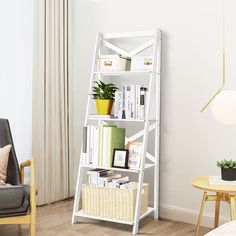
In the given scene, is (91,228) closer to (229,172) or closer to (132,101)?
(132,101)

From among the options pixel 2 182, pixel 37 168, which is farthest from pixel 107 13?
pixel 2 182

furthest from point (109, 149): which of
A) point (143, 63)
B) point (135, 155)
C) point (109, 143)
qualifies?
point (143, 63)

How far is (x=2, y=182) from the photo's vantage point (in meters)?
3.12

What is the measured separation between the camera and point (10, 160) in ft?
10.8

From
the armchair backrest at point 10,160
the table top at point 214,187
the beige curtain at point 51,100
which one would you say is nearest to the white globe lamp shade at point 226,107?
the table top at point 214,187

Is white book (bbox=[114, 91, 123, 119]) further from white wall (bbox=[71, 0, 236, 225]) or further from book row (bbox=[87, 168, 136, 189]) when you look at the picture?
book row (bbox=[87, 168, 136, 189])

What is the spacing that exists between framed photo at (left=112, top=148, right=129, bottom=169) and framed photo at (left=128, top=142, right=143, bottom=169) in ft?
0.13

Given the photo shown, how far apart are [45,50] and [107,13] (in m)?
0.69

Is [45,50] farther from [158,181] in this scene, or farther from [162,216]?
[162,216]

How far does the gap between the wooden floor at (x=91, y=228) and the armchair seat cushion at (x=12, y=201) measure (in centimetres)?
54

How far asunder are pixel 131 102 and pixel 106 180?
0.68m

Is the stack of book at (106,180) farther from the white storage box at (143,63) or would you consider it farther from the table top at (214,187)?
the white storage box at (143,63)

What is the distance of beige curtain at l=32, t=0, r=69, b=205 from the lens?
4.00 meters

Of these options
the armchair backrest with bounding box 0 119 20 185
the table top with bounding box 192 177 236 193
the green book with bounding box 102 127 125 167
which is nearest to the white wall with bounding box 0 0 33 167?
the armchair backrest with bounding box 0 119 20 185
